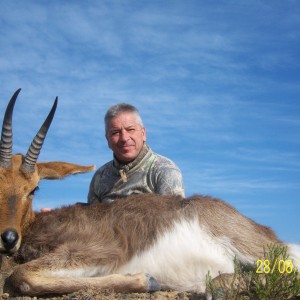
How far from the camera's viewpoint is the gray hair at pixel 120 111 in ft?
30.2

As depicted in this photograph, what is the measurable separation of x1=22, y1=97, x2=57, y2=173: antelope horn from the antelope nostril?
1.01m

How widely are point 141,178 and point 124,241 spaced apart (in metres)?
2.48

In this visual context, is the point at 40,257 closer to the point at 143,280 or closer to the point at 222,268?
the point at 143,280

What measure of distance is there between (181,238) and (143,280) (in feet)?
2.31

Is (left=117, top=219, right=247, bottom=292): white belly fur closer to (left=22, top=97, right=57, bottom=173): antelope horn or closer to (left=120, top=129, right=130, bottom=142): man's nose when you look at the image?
(left=22, top=97, right=57, bottom=173): antelope horn

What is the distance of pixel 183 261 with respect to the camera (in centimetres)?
641

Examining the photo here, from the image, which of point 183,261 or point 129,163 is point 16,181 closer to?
point 183,261

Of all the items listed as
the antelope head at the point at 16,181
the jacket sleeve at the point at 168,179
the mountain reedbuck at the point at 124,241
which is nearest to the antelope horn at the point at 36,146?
the antelope head at the point at 16,181

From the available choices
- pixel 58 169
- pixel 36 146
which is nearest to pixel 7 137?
pixel 36 146

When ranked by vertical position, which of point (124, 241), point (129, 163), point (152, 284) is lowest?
point (152, 284)

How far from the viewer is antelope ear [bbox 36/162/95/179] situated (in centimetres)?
782
